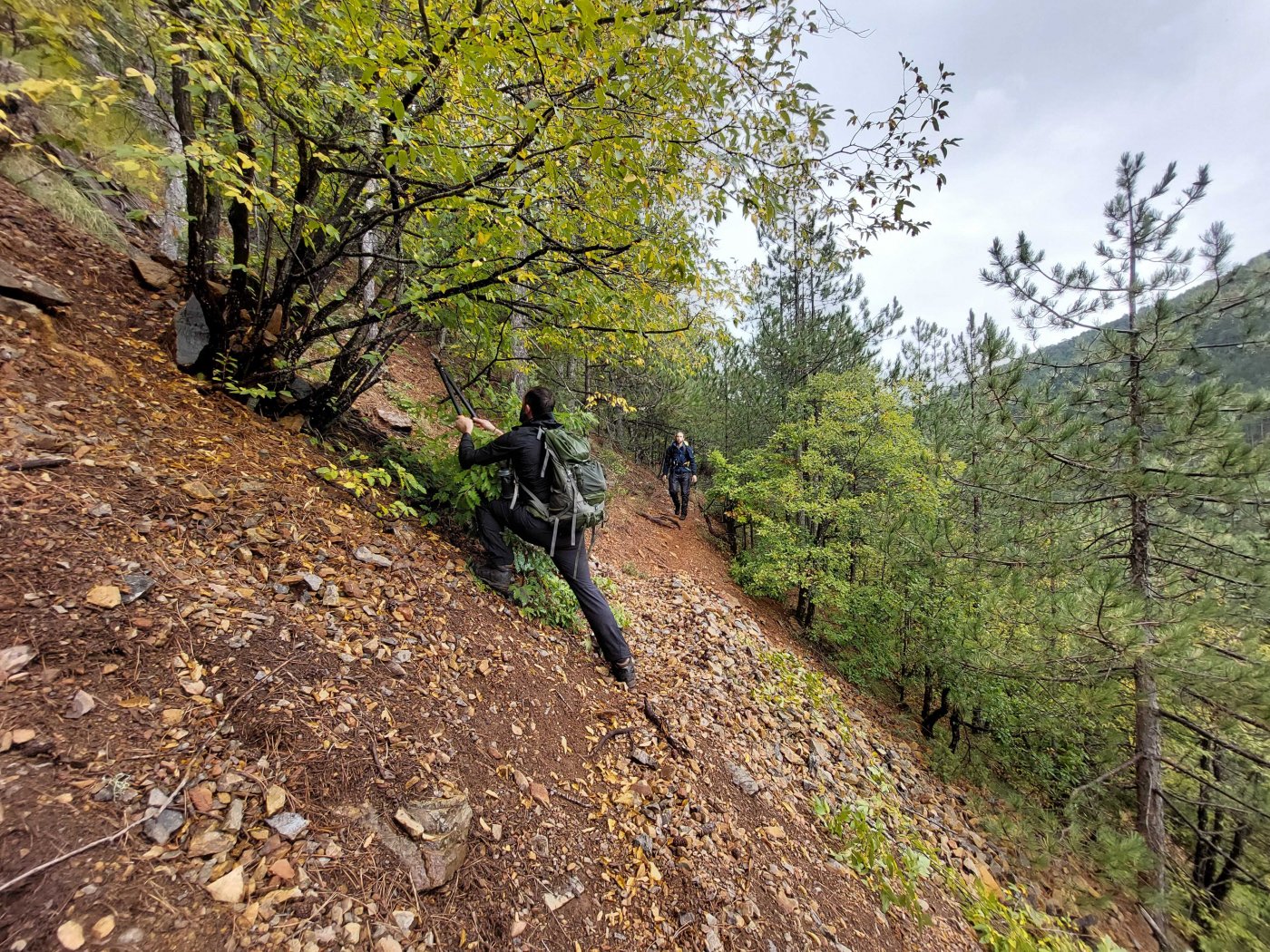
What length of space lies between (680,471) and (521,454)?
940 cm

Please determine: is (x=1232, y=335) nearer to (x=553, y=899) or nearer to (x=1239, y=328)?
(x=1239, y=328)

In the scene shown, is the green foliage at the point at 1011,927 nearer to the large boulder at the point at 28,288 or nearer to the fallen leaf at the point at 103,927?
the fallen leaf at the point at 103,927

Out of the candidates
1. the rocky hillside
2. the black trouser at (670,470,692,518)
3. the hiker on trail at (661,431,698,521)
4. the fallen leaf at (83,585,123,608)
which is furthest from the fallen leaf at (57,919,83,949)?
the black trouser at (670,470,692,518)

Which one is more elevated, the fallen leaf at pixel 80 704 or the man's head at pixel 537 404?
the man's head at pixel 537 404

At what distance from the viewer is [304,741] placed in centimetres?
215

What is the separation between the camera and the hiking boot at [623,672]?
4.20 meters

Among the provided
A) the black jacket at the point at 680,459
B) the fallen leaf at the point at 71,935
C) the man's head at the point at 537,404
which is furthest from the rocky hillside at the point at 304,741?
the black jacket at the point at 680,459

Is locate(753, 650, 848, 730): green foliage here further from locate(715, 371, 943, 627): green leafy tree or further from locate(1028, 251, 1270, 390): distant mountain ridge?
locate(1028, 251, 1270, 390): distant mountain ridge

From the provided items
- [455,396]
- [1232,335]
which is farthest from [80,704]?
[1232,335]

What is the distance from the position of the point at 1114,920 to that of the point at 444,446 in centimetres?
953

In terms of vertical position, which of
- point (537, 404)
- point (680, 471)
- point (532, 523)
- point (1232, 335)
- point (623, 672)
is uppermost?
point (1232, 335)

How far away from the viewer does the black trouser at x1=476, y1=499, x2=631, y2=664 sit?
13.0 feet

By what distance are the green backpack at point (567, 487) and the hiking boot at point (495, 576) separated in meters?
0.56

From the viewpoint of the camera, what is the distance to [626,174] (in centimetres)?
260
